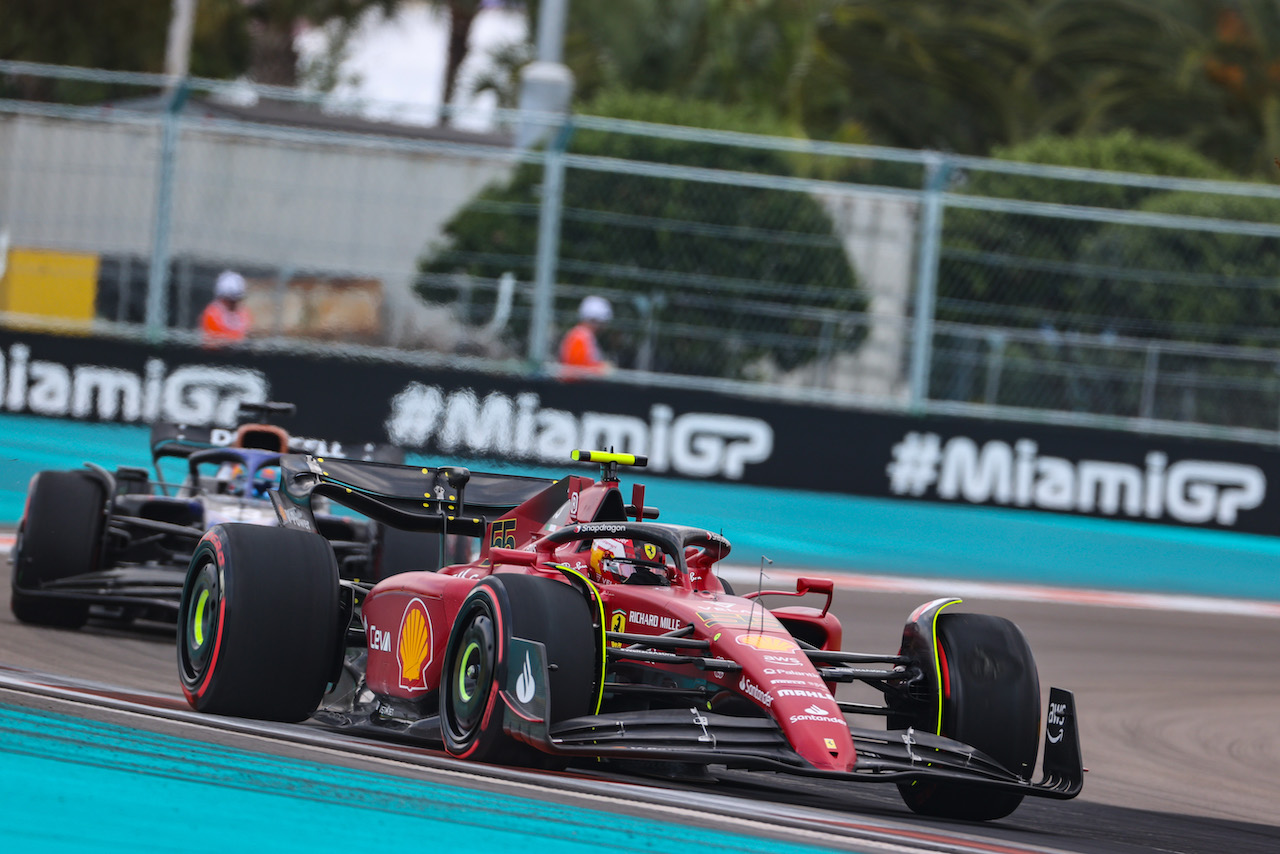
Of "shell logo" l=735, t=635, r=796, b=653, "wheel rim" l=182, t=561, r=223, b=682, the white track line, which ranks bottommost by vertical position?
the white track line

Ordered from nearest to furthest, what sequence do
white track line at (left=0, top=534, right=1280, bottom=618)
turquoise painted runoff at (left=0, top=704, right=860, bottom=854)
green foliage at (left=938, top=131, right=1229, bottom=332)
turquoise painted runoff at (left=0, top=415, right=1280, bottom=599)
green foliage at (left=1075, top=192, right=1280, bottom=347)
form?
turquoise painted runoff at (left=0, top=704, right=860, bottom=854) → white track line at (left=0, top=534, right=1280, bottom=618) → turquoise painted runoff at (left=0, top=415, right=1280, bottom=599) → green foliage at (left=938, top=131, right=1229, bottom=332) → green foliage at (left=1075, top=192, right=1280, bottom=347)

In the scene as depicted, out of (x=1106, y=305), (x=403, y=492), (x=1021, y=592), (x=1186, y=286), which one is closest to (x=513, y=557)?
(x=403, y=492)

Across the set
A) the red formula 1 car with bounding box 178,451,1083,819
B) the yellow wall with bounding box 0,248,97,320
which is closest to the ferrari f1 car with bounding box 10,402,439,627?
the red formula 1 car with bounding box 178,451,1083,819

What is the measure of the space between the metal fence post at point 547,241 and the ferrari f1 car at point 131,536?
5224 millimetres

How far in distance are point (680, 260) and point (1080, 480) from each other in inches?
149

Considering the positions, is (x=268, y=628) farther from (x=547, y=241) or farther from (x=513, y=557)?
(x=547, y=241)

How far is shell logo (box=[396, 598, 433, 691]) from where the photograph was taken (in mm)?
6930

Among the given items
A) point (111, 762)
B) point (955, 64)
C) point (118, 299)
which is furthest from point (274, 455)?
point (955, 64)

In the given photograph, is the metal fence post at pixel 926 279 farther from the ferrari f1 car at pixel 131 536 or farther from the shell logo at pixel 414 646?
the shell logo at pixel 414 646

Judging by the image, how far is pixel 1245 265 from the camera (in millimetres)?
18031

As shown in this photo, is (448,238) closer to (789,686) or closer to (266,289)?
(266,289)

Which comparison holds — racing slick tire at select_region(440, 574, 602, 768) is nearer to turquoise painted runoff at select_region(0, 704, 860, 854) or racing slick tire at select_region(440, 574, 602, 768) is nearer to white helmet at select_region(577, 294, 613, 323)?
turquoise painted runoff at select_region(0, 704, 860, 854)

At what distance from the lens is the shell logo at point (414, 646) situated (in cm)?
693

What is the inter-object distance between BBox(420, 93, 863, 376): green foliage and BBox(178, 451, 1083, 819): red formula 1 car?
804 cm
